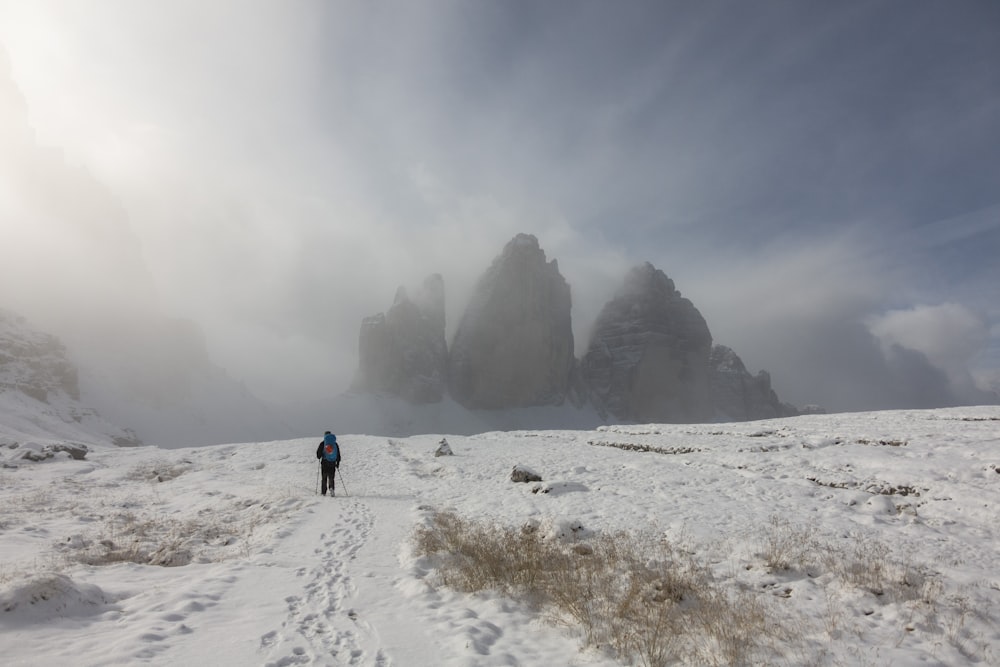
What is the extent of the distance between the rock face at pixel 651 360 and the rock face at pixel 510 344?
68.5 ft

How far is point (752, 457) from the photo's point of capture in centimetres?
1805

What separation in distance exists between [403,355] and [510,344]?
39218mm

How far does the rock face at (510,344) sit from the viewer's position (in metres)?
165

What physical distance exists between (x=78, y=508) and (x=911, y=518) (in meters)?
21.8

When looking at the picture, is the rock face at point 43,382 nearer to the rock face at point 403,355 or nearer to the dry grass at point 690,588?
the rock face at point 403,355

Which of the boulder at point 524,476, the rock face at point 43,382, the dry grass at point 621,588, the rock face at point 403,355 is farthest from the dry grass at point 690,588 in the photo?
the rock face at point 403,355

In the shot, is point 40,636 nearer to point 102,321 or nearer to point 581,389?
point 102,321

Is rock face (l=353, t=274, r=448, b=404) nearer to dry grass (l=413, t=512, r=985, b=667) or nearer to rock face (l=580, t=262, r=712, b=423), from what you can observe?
rock face (l=580, t=262, r=712, b=423)

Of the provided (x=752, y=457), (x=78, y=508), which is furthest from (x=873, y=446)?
(x=78, y=508)

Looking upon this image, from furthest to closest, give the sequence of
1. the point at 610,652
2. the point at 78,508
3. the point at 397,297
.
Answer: the point at 397,297
the point at 78,508
the point at 610,652

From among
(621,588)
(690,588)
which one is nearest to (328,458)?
(621,588)

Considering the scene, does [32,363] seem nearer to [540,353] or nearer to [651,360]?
[540,353]

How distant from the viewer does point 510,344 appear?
547 feet

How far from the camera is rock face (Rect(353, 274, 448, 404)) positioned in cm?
16125
